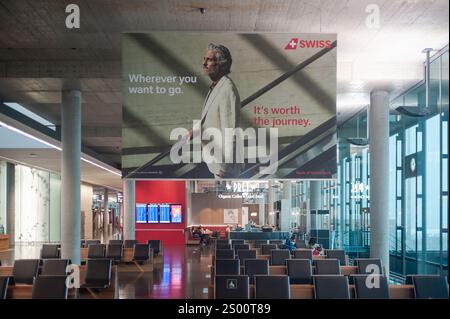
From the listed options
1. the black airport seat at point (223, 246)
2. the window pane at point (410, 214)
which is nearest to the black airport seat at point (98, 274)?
the black airport seat at point (223, 246)

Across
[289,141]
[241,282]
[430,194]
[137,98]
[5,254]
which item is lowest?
[5,254]

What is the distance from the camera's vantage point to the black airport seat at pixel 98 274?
1036 centimetres

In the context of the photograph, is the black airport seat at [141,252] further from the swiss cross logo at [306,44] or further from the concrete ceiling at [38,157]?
the swiss cross logo at [306,44]

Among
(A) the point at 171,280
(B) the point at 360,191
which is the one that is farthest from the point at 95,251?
(B) the point at 360,191

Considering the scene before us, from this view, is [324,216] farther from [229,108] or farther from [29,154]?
[229,108]

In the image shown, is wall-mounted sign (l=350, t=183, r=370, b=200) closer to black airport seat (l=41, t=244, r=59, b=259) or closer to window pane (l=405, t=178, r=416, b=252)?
window pane (l=405, t=178, r=416, b=252)

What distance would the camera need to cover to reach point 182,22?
9953 millimetres

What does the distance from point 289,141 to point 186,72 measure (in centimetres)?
161

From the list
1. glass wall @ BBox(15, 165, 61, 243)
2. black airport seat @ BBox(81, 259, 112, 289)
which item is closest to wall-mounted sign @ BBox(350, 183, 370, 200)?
black airport seat @ BBox(81, 259, 112, 289)

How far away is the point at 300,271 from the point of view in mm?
10188

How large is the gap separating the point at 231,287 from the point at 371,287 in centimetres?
178
